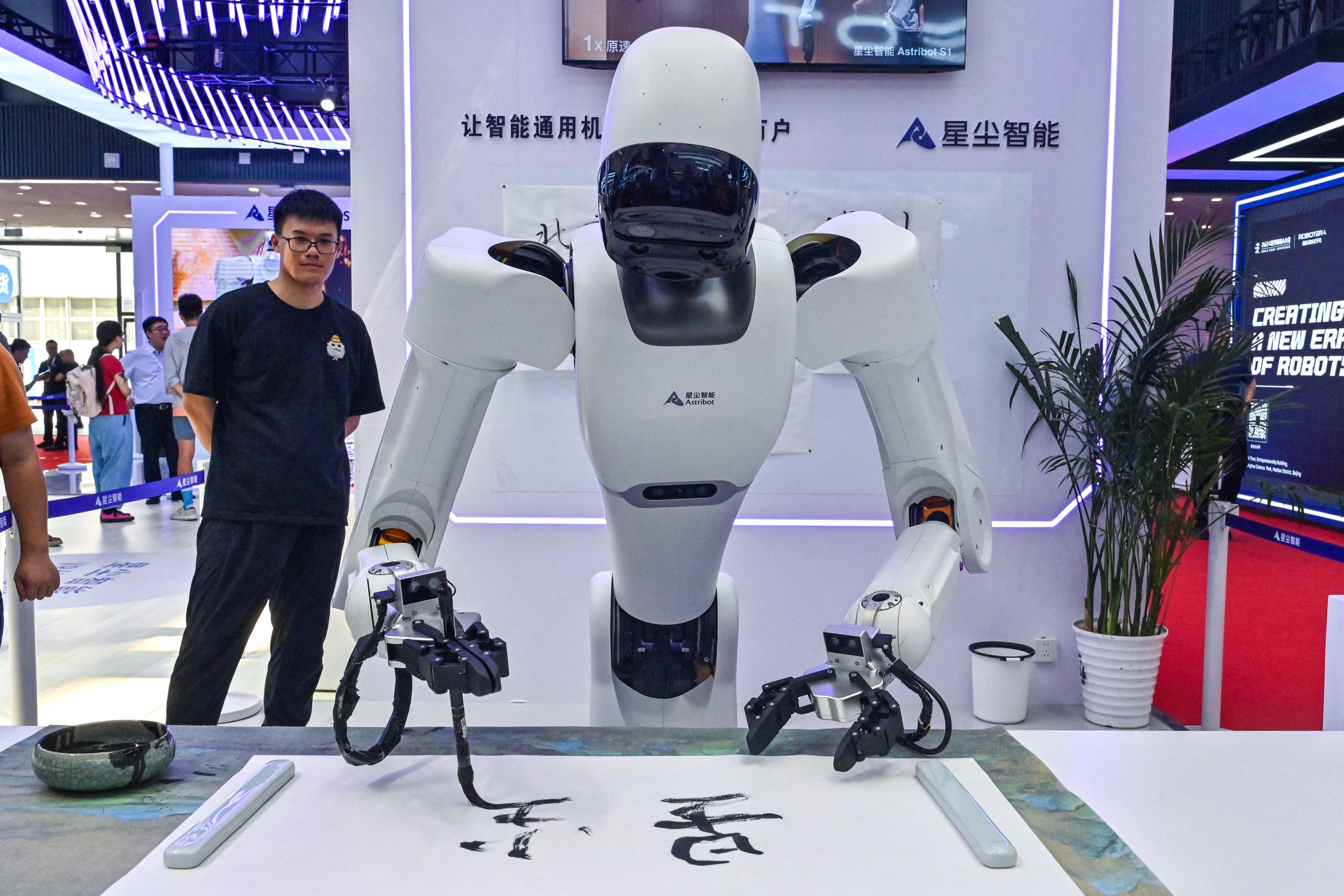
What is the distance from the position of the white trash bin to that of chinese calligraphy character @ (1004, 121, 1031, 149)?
1.73m

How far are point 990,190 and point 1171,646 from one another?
238cm

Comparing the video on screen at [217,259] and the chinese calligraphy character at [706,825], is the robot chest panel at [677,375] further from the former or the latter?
the video on screen at [217,259]

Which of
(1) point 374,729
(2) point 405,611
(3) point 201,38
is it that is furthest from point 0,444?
(3) point 201,38

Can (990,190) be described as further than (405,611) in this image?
Yes

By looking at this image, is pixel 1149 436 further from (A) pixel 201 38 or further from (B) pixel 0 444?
(A) pixel 201 38

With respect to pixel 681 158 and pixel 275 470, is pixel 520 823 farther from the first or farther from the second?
pixel 275 470

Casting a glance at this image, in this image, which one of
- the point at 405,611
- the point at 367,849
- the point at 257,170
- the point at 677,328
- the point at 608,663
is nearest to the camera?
the point at 367,849

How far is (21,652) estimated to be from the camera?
2311 millimetres

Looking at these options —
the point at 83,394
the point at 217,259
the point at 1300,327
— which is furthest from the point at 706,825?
the point at 217,259

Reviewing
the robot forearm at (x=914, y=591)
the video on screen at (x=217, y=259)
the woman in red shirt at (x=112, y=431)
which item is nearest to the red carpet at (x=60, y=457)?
the video on screen at (x=217, y=259)

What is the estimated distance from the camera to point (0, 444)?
6.07ft

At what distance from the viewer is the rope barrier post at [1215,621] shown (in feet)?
10.2

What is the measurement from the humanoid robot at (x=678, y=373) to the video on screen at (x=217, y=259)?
22.5 feet

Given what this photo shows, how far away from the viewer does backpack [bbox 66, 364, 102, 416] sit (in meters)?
4.50
